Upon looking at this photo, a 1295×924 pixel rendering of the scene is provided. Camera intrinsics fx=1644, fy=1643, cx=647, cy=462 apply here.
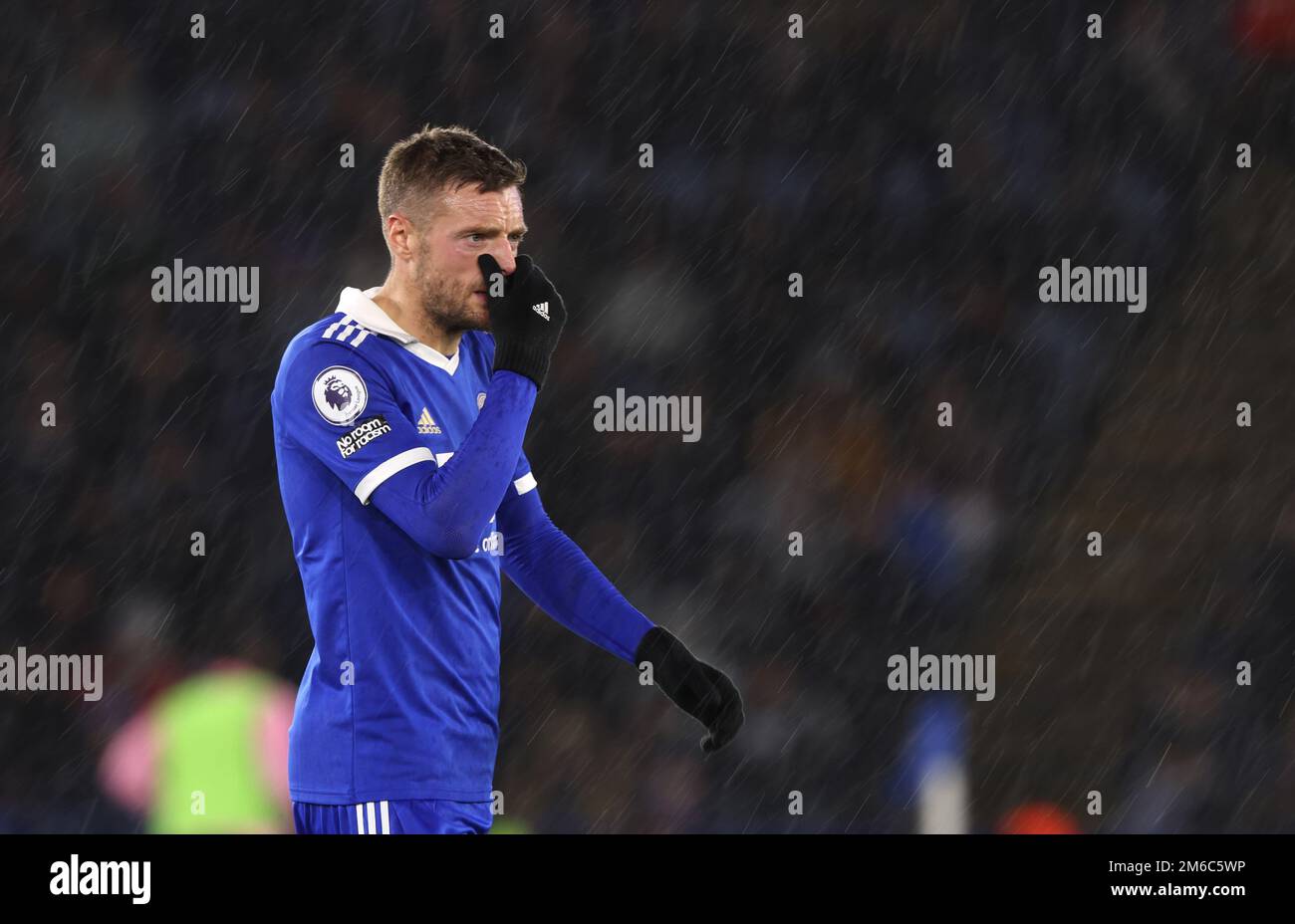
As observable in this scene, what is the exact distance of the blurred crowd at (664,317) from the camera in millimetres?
6273

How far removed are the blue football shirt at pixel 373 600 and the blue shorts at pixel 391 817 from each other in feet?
0.06

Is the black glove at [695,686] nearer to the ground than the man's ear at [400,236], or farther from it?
nearer to the ground

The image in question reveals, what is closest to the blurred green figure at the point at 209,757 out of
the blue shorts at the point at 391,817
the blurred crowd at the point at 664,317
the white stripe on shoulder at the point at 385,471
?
the blurred crowd at the point at 664,317

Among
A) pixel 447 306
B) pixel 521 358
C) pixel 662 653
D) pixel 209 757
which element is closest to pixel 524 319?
pixel 521 358

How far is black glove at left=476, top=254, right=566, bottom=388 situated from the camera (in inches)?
108

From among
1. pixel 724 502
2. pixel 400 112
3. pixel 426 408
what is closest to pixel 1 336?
pixel 400 112

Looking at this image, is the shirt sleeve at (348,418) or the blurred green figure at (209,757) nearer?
the shirt sleeve at (348,418)

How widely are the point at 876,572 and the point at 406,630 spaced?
157 inches

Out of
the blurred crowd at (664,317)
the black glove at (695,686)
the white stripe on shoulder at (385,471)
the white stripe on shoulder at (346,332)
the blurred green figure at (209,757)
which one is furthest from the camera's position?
the blurred crowd at (664,317)

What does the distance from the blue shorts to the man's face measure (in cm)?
83

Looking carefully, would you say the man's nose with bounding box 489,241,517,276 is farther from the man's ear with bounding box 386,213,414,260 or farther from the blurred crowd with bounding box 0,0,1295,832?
the blurred crowd with bounding box 0,0,1295,832

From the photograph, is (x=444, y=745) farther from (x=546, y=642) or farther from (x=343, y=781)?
(x=546, y=642)

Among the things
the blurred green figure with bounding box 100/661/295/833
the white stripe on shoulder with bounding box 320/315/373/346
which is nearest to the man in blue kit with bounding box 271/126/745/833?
the white stripe on shoulder with bounding box 320/315/373/346

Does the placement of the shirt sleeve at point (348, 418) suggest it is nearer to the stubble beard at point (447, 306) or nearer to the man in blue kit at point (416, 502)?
the man in blue kit at point (416, 502)
